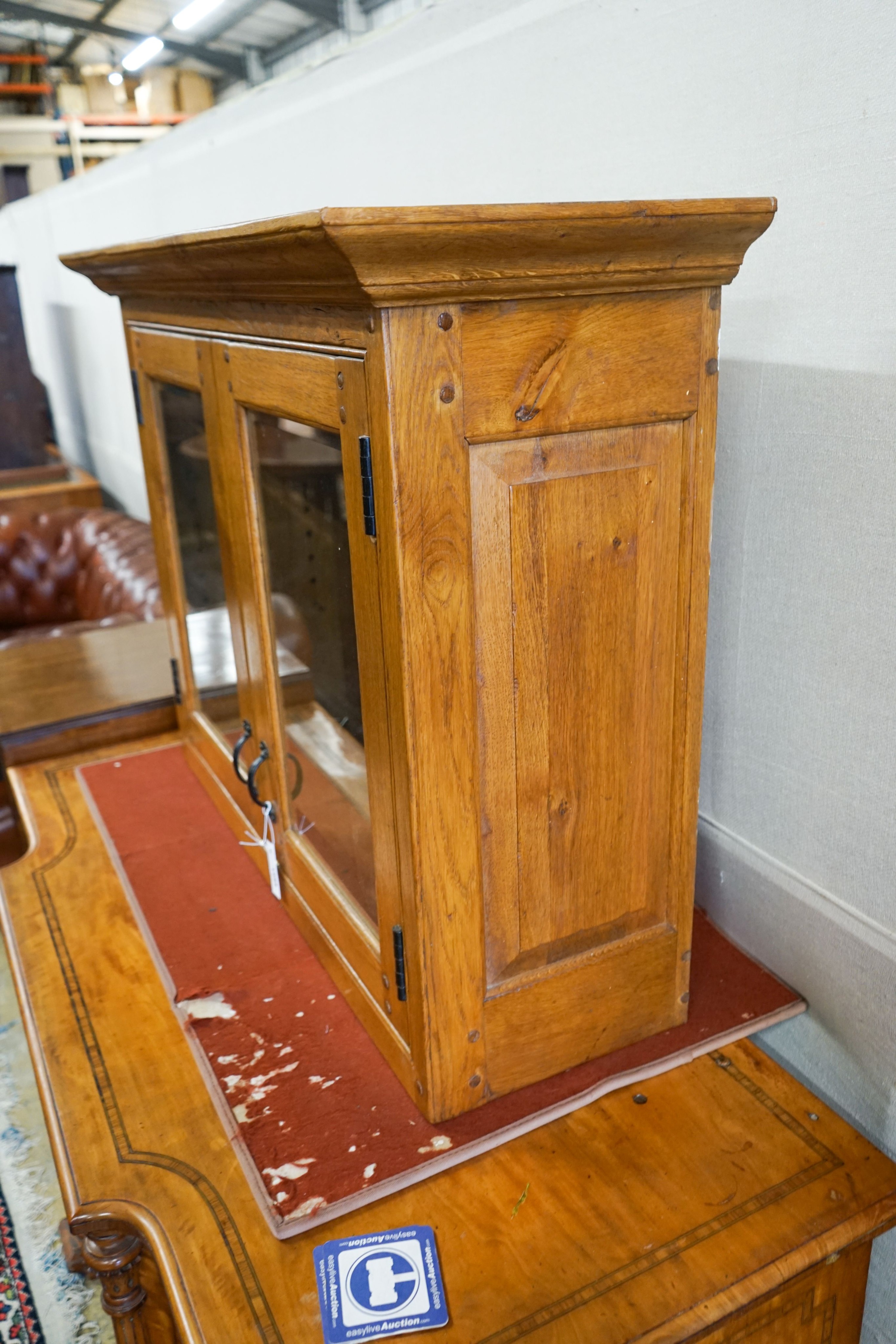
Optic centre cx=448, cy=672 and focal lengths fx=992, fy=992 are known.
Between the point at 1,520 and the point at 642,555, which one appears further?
the point at 1,520

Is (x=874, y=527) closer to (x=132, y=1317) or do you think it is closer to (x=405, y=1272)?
(x=405, y=1272)

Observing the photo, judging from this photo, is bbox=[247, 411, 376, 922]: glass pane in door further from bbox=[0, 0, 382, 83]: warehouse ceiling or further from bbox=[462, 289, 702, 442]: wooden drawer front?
bbox=[0, 0, 382, 83]: warehouse ceiling

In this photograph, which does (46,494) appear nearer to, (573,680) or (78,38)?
(78,38)

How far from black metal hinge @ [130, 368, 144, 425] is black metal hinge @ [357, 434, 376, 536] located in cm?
98

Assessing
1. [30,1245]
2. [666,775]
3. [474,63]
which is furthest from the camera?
[30,1245]

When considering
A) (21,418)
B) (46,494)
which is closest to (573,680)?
(46,494)

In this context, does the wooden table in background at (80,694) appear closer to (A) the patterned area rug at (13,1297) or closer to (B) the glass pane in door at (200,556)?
(B) the glass pane in door at (200,556)

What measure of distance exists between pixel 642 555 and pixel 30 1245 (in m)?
1.71

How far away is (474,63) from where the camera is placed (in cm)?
152

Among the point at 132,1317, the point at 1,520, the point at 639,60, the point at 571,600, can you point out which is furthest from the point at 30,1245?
the point at 1,520

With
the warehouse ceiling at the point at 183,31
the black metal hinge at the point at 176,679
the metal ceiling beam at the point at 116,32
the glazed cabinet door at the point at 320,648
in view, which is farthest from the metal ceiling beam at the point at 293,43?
the black metal hinge at the point at 176,679

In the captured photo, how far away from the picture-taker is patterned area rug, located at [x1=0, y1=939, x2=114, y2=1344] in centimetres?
167

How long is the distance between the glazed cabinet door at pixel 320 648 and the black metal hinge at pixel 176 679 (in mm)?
546

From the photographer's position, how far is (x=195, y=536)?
164 cm
